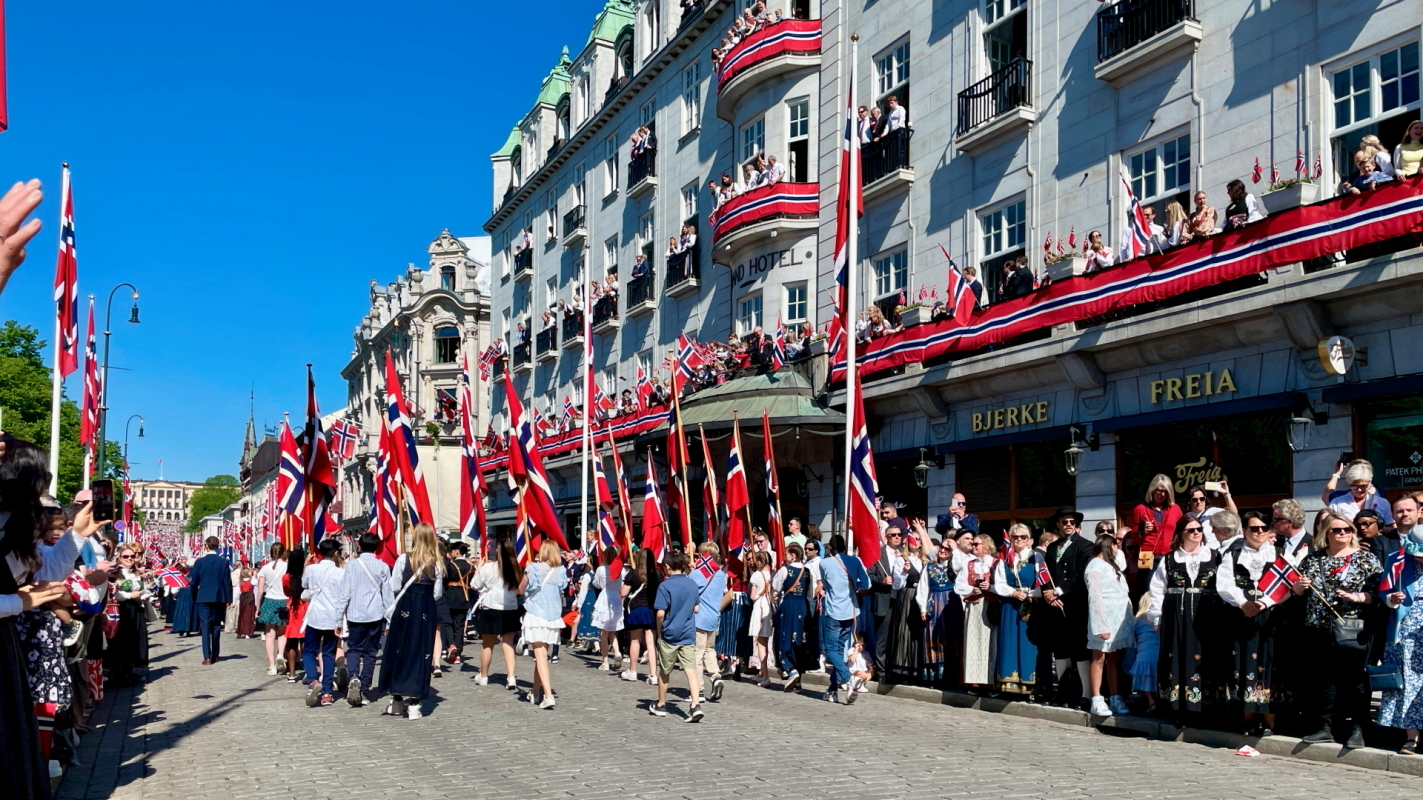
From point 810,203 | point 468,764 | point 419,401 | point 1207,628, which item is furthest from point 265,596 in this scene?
point 419,401

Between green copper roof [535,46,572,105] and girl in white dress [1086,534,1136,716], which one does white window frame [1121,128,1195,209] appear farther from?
green copper roof [535,46,572,105]

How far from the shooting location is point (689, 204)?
3347cm

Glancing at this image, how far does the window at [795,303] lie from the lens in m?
27.3

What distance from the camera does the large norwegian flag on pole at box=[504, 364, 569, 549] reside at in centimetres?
1585

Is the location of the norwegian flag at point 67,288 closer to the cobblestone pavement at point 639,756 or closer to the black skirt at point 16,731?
the cobblestone pavement at point 639,756

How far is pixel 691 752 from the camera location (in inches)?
388

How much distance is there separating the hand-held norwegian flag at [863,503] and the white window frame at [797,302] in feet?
35.2

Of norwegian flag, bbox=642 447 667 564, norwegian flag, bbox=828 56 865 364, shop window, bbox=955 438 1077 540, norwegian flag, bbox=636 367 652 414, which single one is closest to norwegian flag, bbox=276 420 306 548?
norwegian flag, bbox=642 447 667 564

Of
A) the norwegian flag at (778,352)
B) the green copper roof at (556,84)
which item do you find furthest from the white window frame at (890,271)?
the green copper roof at (556,84)

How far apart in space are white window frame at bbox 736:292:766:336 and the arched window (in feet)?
133

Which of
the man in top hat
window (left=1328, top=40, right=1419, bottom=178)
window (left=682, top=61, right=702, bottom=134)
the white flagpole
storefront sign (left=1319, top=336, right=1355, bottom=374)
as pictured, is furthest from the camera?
window (left=682, top=61, right=702, bottom=134)

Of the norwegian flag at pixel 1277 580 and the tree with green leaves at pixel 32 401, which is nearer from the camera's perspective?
the norwegian flag at pixel 1277 580

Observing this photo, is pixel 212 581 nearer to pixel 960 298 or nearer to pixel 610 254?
pixel 960 298

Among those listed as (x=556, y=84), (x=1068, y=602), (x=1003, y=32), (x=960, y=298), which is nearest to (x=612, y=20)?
(x=556, y=84)
